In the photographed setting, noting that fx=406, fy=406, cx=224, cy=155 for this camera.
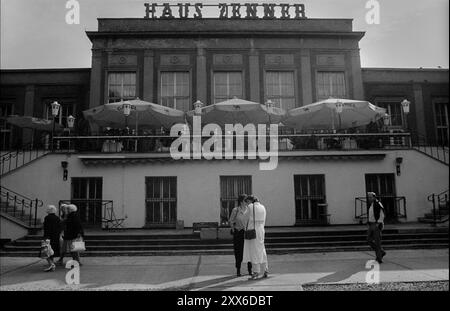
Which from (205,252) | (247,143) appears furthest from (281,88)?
(205,252)

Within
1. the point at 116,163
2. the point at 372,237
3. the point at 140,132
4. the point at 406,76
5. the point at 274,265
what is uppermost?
the point at 406,76

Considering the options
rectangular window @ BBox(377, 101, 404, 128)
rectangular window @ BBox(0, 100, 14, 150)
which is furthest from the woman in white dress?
rectangular window @ BBox(0, 100, 14, 150)

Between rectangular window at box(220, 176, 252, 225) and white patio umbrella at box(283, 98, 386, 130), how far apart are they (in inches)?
135

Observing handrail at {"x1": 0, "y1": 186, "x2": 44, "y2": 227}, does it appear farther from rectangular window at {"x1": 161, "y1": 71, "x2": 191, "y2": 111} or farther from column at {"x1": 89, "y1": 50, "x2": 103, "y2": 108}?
rectangular window at {"x1": 161, "y1": 71, "x2": 191, "y2": 111}

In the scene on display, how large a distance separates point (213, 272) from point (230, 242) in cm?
311

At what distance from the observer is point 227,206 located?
48.2ft

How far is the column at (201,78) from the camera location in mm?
19828

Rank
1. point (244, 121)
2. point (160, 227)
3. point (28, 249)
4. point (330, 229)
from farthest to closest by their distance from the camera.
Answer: point (244, 121) → point (160, 227) → point (330, 229) → point (28, 249)

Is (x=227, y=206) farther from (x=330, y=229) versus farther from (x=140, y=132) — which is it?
(x=140, y=132)

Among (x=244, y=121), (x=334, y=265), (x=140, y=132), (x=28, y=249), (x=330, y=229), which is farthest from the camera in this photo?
(x=140, y=132)

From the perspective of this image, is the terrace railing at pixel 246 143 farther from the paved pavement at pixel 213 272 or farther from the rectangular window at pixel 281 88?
the paved pavement at pixel 213 272

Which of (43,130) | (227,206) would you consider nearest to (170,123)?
(227,206)

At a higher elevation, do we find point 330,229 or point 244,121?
point 244,121
